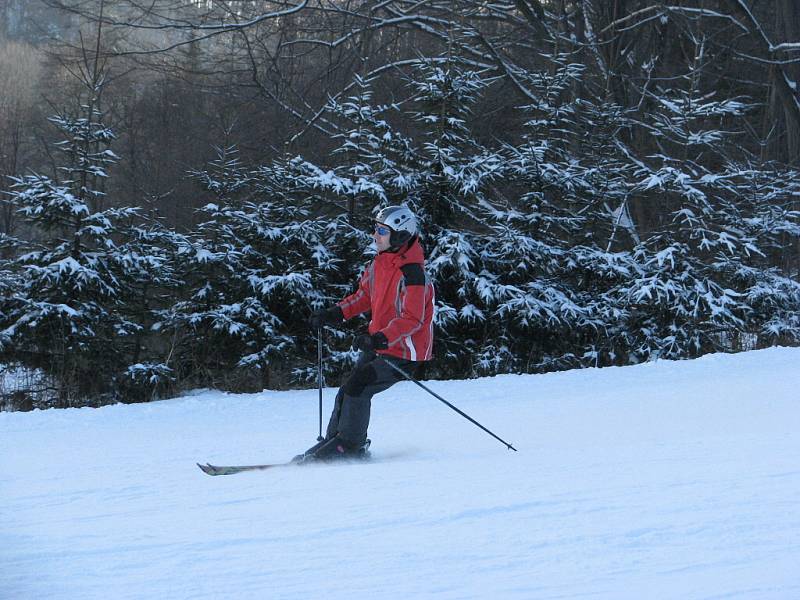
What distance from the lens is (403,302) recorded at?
5551 millimetres

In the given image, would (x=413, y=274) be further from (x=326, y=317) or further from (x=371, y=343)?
(x=326, y=317)

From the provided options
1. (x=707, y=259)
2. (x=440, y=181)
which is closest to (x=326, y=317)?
(x=440, y=181)

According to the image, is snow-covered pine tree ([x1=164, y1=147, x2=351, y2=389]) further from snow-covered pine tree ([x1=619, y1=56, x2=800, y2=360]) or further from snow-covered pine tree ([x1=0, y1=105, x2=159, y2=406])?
snow-covered pine tree ([x1=619, y1=56, x2=800, y2=360])

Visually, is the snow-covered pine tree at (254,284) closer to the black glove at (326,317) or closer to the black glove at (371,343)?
the black glove at (326,317)

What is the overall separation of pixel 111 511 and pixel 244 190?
8099 mm

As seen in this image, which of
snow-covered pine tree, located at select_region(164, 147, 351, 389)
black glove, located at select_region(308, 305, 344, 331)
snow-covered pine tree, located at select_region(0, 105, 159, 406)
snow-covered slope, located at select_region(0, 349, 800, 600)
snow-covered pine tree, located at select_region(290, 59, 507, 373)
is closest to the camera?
snow-covered slope, located at select_region(0, 349, 800, 600)

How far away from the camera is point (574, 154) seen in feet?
43.5

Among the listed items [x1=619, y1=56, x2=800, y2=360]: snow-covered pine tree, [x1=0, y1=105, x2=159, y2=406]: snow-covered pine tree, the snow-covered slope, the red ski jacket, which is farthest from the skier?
[x1=619, y1=56, x2=800, y2=360]: snow-covered pine tree

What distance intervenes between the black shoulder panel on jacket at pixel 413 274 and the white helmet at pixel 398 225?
0.16m

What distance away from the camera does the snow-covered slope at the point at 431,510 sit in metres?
3.19

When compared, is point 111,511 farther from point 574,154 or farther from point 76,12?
point 76,12

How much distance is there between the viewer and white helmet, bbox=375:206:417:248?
5578 millimetres

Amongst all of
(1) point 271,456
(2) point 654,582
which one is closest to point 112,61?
(1) point 271,456

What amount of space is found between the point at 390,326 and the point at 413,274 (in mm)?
366
